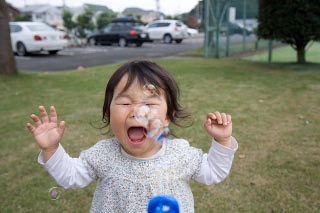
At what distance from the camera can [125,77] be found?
1481mm

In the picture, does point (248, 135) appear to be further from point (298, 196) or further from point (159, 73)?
point (159, 73)

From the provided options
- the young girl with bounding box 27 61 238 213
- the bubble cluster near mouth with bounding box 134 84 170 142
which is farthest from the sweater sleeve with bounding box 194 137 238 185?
the bubble cluster near mouth with bounding box 134 84 170 142

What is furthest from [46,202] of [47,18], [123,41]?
[47,18]

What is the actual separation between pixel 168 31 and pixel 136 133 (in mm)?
20136

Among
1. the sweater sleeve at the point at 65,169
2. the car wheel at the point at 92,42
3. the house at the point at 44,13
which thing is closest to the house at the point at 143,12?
the house at the point at 44,13

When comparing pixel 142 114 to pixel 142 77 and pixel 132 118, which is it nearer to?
pixel 132 118

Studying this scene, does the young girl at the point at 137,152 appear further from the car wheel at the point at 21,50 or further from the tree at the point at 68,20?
the tree at the point at 68,20

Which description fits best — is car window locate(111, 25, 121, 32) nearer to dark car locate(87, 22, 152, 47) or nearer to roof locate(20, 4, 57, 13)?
dark car locate(87, 22, 152, 47)

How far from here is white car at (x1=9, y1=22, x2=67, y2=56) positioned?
12.4 metres

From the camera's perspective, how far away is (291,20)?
7.82 metres

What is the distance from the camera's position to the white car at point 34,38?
40.8 ft

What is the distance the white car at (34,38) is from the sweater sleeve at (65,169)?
1191 cm

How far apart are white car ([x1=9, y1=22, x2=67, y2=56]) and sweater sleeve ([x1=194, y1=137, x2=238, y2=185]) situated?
1209cm

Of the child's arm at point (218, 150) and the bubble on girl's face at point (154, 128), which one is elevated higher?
the bubble on girl's face at point (154, 128)
